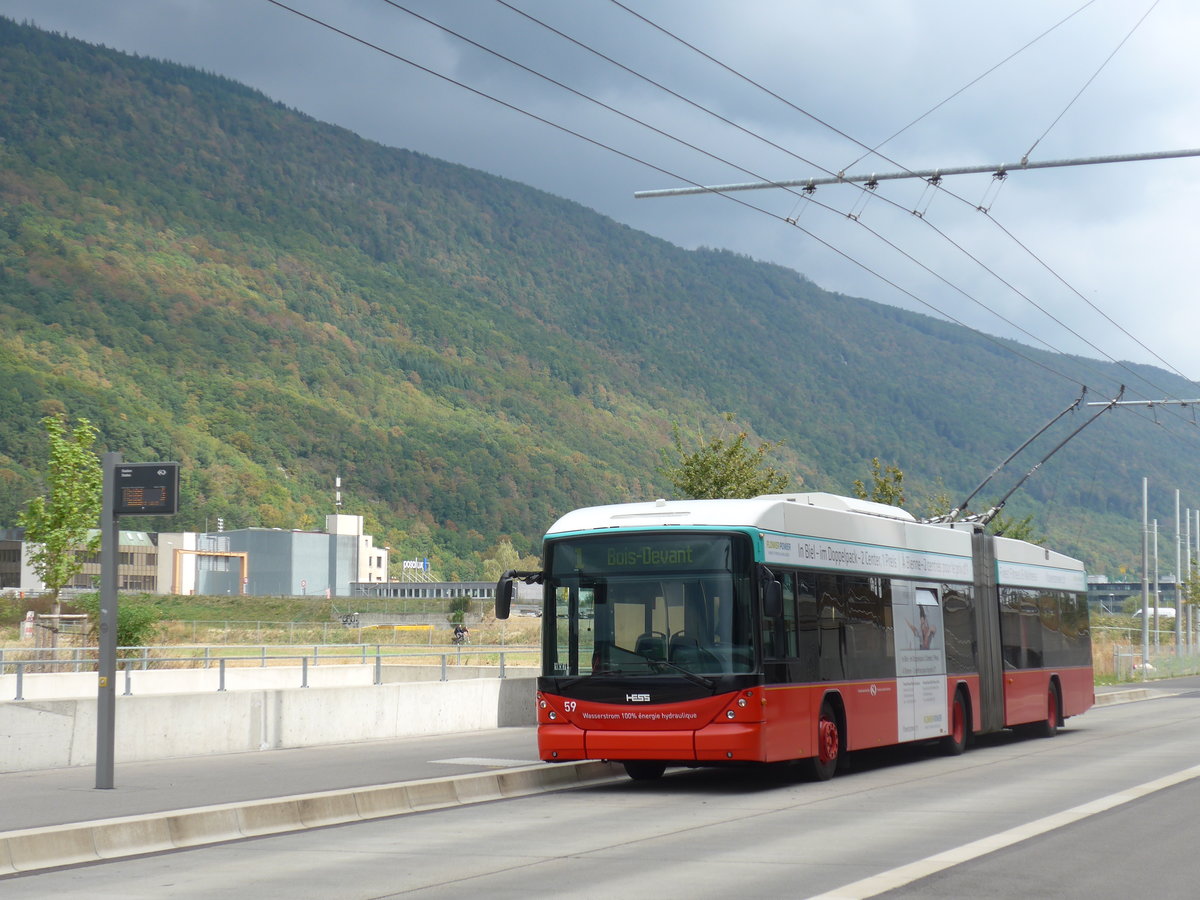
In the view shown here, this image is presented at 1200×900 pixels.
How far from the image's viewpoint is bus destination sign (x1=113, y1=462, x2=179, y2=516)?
14.1 meters

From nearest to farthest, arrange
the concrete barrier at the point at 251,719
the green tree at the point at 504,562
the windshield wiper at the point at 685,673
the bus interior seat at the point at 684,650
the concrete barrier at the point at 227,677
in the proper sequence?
1. the windshield wiper at the point at 685,673
2. the bus interior seat at the point at 684,650
3. the concrete barrier at the point at 251,719
4. the concrete barrier at the point at 227,677
5. the green tree at the point at 504,562

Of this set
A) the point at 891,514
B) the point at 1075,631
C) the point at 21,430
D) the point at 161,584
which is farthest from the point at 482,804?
the point at 21,430

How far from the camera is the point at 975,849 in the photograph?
35.2 feet

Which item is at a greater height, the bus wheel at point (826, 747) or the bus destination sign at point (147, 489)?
the bus destination sign at point (147, 489)

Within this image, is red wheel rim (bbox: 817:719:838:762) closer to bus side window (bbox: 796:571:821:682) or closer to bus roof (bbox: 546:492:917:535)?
bus side window (bbox: 796:571:821:682)

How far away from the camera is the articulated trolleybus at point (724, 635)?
15438 mm

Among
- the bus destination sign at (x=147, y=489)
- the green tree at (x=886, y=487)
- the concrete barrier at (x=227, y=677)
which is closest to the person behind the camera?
the bus destination sign at (x=147, y=489)

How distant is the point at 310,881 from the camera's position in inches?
382

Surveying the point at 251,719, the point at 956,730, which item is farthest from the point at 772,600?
the point at 251,719

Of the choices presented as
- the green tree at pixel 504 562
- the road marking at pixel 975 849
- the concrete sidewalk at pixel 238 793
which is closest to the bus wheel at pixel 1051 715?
the concrete sidewalk at pixel 238 793

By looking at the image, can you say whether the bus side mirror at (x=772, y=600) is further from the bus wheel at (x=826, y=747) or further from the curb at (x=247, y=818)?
the curb at (x=247, y=818)

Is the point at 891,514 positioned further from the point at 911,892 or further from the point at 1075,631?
the point at 911,892

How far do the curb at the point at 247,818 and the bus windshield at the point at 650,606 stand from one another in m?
1.42

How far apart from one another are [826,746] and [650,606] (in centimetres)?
278
